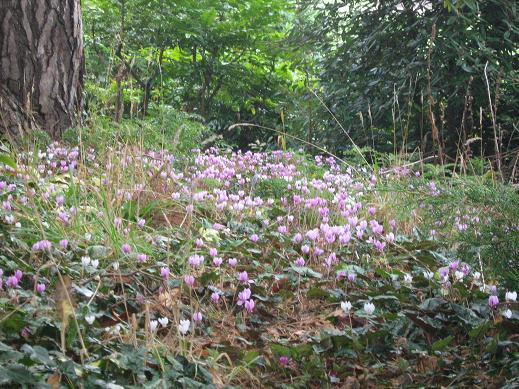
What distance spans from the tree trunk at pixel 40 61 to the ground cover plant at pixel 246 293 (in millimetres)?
1157

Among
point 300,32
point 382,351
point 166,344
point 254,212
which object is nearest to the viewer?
point 166,344

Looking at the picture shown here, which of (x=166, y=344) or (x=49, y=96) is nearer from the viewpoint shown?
(x=166, y=344)

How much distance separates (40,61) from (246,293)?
3.11 m

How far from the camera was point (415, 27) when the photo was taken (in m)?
6.70

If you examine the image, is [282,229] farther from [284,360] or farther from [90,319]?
[90,319]

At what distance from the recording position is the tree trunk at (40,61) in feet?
15.9

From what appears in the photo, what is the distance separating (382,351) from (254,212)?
5.69 ft

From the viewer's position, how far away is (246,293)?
8.63 feet

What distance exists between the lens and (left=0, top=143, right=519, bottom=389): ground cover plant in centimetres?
208

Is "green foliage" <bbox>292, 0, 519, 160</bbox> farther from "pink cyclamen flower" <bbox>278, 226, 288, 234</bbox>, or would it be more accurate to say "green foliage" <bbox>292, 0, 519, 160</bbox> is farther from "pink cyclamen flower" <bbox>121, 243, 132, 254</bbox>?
"pink cyclamen flower" <bbox>121, 243, 132, 254</bbox>

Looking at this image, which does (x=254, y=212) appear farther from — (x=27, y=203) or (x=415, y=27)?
(x=415, y=27)

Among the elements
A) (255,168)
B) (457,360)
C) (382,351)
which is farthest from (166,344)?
(255,168)

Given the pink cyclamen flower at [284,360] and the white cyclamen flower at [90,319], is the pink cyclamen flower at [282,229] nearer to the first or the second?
the pink cyclamen flower at [284,360]

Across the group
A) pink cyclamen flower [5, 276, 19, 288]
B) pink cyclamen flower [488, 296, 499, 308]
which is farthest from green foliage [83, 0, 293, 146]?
pink cyclamen flower [488, 296, 499, 308]
